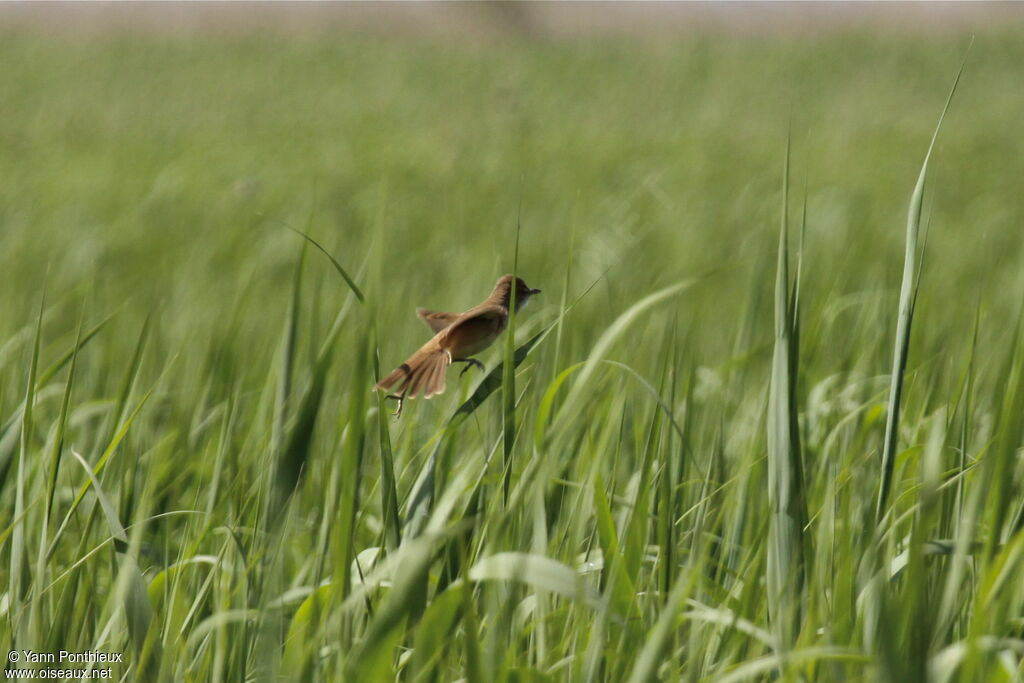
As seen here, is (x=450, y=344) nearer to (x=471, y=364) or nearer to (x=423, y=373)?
(x=423, y=373)

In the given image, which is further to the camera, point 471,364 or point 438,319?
point 471,364

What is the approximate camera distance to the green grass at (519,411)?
1345 mm

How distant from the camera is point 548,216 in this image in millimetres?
6875

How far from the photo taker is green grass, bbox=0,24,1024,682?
134 centimetres

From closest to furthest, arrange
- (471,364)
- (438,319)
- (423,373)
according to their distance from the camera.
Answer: (423,373) < (438,319) < (471,364)

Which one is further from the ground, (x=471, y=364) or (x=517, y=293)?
(x=517, y=293)

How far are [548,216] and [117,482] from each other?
499 centimetres

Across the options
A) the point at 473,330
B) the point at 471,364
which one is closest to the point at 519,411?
the point at 473,330

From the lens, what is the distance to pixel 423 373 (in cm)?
163

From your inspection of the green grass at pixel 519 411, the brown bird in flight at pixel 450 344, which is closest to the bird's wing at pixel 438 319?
the brown bird in flight at pixel 450 344

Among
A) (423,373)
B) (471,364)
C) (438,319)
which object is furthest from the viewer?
(471,364)

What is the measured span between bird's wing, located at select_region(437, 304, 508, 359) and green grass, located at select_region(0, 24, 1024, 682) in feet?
0.27

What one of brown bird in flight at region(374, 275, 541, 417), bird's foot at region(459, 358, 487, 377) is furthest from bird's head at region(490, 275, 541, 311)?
bird's foot at region(459, 358, 487, 377)

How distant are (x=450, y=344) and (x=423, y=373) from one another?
6 centimetres
